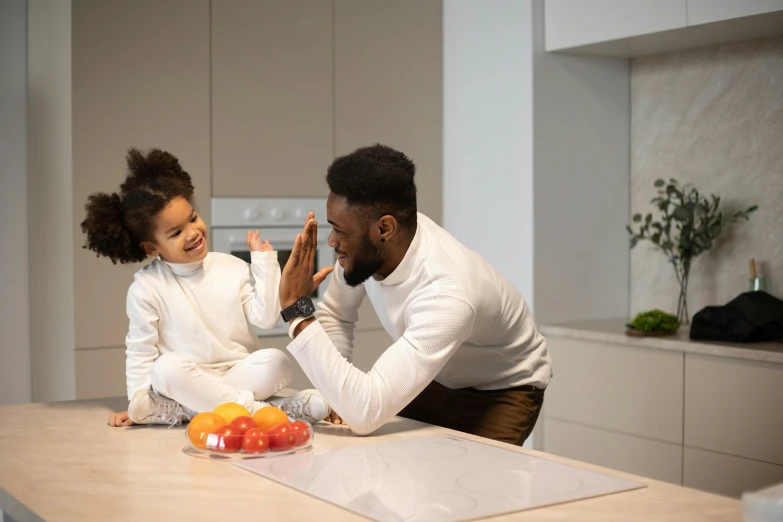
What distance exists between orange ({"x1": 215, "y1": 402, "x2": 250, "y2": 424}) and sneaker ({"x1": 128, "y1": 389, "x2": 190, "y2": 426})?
0.61 feet

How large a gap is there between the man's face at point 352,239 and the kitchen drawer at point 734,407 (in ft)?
5.07

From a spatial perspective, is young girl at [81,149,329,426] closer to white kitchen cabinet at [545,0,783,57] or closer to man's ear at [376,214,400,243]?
man's ear at [376,214,400,243]

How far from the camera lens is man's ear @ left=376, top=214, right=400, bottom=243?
2.08m

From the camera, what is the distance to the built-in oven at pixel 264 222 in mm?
3533

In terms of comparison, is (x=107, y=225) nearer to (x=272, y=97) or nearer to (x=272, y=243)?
(x=272, y=243)

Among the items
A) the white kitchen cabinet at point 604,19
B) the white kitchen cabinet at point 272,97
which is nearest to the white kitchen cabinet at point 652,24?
the white kitchen cabinet at point 604,19

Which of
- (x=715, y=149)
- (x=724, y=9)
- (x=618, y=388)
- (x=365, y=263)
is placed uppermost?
(x=724, y=9)

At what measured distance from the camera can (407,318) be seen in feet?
6.97

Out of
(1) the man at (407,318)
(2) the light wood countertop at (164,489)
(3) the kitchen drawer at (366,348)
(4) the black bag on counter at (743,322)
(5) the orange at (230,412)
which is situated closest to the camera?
(2) the light wood countertop at (164,489)

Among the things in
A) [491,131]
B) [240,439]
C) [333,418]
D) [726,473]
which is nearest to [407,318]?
[333,418]

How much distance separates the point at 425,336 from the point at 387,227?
280 mm

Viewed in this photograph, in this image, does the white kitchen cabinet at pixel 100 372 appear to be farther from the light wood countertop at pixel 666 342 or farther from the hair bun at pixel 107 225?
the light wood countertop at pixel 666 342

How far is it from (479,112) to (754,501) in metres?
2.95

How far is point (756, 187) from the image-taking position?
3.62 m
